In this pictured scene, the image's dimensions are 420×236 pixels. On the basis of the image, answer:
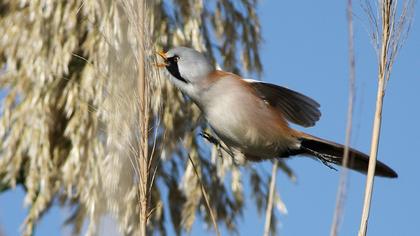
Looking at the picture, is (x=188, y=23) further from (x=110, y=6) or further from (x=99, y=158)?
(x=99, y=158)

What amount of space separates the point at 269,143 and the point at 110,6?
255 centimetres

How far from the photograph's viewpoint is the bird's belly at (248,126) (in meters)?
2.39

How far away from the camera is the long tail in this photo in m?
2.17

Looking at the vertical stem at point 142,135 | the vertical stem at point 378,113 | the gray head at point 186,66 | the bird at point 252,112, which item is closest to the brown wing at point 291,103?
the bird at point 252,112

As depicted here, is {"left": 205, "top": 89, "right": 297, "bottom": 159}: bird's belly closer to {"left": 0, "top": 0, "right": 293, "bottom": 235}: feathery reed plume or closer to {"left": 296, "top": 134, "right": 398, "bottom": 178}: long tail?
{"left": 296, "top": 134, "right": 398, "bottom": 178}: long tail

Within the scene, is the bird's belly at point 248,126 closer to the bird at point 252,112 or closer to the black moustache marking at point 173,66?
the bird at point 252,112

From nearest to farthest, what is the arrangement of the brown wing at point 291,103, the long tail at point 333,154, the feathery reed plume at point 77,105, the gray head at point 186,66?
the long tail at point 333,154 < the gray head at point 186,66 < the brown wing at point 291,103 < the feathery reed plume at point 77,105

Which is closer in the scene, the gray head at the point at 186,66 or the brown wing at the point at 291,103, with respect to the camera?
the gray head at the point at 186,66

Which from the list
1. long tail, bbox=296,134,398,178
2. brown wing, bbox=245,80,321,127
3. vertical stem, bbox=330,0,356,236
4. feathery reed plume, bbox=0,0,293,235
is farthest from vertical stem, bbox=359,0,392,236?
feathery reed plume, bbox=0,0,293,235

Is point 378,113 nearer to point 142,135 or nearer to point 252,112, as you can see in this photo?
point 142,135

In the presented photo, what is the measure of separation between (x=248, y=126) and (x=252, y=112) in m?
0.09

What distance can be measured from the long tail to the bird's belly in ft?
0.17

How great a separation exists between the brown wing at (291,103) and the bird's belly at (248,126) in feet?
0.12

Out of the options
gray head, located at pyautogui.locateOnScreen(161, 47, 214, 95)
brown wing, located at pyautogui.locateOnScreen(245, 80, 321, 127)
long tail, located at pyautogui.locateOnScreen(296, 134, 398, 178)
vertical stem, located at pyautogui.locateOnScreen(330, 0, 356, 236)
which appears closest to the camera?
vertical stem, located at pyautogui.locateOnScreen(330, 0, 356, 236)
